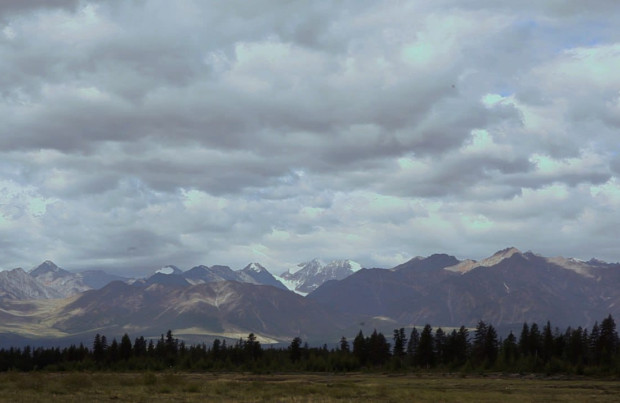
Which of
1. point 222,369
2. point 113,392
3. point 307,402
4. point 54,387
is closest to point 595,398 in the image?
point 307,402

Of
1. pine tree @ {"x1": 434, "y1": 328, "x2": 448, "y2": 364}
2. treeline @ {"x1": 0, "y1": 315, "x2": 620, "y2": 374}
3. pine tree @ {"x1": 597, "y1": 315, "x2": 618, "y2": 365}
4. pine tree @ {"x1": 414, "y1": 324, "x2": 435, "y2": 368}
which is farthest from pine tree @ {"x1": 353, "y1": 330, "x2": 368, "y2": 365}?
pine tree @ {"x1": 597, "y1": 315, "x2": 618, "y2": 365}

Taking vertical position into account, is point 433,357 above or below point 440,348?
below

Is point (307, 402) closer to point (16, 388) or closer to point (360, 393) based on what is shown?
point (360, 393)

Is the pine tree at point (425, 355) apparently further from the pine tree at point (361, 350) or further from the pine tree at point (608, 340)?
the pine tree at point (608, 340)

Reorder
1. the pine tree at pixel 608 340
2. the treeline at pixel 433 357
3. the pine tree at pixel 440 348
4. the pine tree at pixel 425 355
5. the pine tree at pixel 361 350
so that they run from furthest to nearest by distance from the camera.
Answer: the pine tree at pixel 361 350, the pine tree at pixel 440 348, the pine tree at pixel 425 355, the pine tree at pixel 608 340, the treeline at pixel 433 357

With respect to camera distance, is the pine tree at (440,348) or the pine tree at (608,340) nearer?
the pine tree at (608,340)

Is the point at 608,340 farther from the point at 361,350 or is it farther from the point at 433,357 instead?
the point at 361,350

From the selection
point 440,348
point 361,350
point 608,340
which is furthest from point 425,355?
point 608,340

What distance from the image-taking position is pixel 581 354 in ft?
521

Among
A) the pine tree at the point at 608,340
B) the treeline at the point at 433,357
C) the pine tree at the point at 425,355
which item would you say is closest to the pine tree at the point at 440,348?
the treeline at the point at 433,357

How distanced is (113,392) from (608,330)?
130 metres

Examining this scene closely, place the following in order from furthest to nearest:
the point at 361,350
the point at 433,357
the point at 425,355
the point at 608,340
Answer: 1. the point at 361,350
2. the point at 433,357
3. the point at 425,355
4. the point at 608,340

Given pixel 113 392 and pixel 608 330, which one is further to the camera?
pixel 608 330

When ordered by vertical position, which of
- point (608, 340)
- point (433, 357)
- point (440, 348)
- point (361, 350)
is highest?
point (608, 340)
